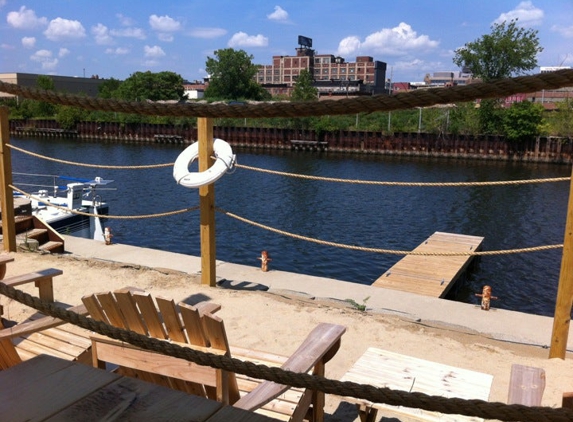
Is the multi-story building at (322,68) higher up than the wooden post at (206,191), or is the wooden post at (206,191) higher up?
the multi-story building at (322,68)

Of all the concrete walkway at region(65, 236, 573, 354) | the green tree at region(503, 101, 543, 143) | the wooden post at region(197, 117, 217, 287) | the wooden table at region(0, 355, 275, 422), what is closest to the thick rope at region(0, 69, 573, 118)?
the wooden table at region(0, 355, 275, 422)

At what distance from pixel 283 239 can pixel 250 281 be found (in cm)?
903

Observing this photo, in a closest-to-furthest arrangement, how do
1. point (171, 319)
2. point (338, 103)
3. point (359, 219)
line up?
point (338, 103) → point (171, 319) → point (359, 219)

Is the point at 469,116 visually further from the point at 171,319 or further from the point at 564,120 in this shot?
the point at 171,319

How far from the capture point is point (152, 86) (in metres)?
89.2

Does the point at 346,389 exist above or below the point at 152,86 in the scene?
below

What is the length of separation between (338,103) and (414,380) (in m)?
2.20

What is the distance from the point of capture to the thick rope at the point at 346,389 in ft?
3.95

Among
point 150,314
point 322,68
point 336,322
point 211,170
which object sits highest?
point 322,68

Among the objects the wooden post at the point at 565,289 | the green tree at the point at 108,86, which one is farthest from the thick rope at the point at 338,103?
the green tree at the point at 108,86

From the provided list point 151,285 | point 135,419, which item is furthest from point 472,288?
point 135,419

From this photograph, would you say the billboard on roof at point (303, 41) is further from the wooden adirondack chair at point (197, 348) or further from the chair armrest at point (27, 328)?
the wooden adirondack chair at point (197, 348)

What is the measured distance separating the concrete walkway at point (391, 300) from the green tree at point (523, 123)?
41.4 metres

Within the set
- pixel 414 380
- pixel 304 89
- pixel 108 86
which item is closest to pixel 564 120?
pixel 304 89
